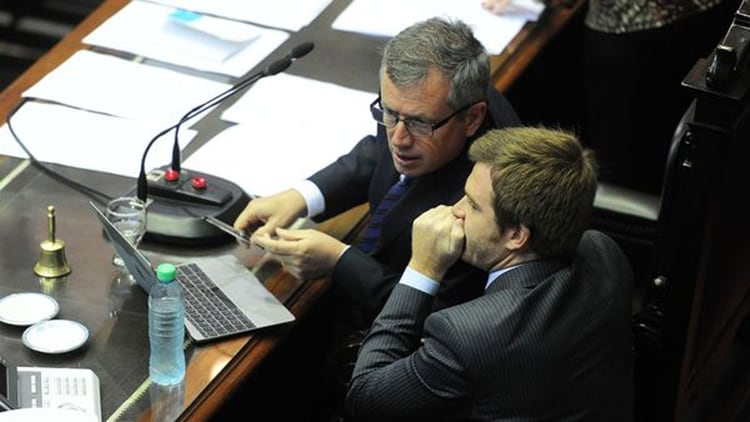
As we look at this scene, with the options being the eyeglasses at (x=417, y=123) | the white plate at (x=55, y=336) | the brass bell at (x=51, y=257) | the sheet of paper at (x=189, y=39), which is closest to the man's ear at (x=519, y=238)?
the eyeglasses at (x=417, y=123)

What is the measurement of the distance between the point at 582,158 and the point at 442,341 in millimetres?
394

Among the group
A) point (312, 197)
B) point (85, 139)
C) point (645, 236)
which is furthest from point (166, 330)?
point (645, 236)

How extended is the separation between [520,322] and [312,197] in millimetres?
790

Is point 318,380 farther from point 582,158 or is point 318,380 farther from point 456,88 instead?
point 582,158

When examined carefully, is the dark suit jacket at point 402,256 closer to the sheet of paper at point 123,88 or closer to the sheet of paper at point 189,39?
the sheet of paper at point 123,88

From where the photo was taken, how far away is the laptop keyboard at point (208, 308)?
2584 millimetres

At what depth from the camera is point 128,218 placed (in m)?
2.79

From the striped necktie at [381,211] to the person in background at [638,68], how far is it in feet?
3.15

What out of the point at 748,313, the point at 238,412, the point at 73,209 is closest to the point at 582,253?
the point at 238,412

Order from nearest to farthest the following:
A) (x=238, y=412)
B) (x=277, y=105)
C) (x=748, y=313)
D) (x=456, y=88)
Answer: (x=456, y=88) < (x=238, y=412) < (x=277, y=105) < (x=748, y=313)

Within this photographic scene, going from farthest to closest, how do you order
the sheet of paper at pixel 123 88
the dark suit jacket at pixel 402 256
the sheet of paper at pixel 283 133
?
the sheet of paper at pixel 123 88 → the sheet of paper at pixel 283 133 → the dark suit jacket at pixel 402 256

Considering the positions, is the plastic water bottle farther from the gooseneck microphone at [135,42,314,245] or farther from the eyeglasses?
the eyeglasses

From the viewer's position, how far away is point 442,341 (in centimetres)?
230

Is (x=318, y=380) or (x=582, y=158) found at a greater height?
(x=582, y=158)
